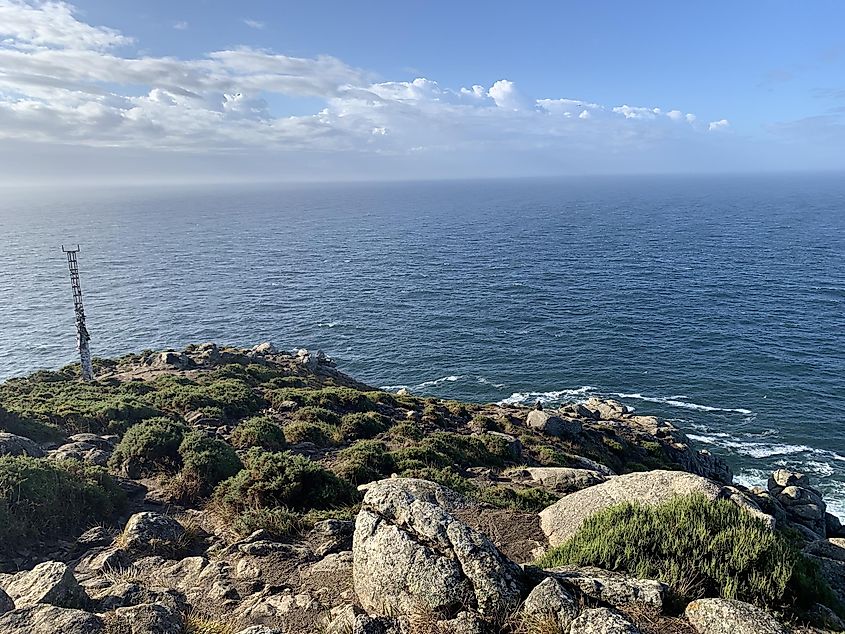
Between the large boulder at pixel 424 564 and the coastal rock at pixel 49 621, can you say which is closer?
the coastal rock at pixel 49 621

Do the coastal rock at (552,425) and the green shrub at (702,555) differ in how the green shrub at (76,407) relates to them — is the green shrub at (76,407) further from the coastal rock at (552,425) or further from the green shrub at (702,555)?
the coastal rock at (552,425)

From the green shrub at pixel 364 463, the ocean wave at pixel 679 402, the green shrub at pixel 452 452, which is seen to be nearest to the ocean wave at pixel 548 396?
the ocean wave at pixel 679 402

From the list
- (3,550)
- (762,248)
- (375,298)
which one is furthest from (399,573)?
(762,248)

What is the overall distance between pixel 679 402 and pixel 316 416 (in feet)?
137

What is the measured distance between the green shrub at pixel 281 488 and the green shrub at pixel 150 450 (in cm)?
355

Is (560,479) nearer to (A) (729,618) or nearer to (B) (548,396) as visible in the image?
(A) (729,618)

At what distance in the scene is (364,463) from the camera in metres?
21.0

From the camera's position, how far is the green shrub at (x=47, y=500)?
1333 centimetres

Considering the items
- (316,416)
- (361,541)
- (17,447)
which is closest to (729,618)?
(361,541)

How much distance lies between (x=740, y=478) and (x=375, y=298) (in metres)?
64.9

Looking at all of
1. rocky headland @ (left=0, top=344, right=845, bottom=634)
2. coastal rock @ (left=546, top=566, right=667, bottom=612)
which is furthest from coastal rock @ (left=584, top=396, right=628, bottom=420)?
coastal rock @ (left=546, top=566, right=667, bottom=612)

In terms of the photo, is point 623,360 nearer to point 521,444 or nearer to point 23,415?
point 521,444

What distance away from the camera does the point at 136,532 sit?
13.2 meters

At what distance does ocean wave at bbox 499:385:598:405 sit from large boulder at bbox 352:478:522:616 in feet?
152
